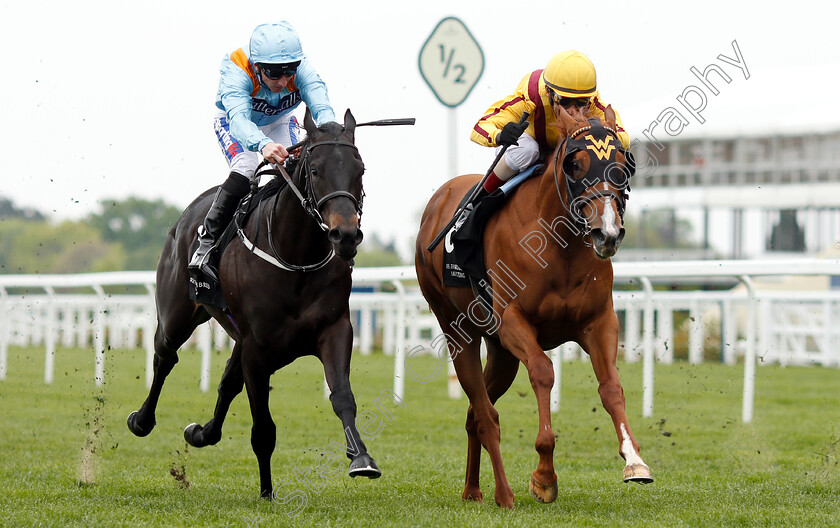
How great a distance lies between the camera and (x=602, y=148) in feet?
14.0

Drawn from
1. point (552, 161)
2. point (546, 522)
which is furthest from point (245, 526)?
point (552, 161)

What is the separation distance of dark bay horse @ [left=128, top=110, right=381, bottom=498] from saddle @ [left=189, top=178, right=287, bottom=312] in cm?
7

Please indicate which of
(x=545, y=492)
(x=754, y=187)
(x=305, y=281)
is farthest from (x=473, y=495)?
(x=754, y=187)

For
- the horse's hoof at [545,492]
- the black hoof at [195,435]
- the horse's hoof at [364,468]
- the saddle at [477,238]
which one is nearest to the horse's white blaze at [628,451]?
the horse's hoof at [545,492]

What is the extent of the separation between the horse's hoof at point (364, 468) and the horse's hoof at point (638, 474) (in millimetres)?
983

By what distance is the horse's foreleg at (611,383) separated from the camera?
402 cm

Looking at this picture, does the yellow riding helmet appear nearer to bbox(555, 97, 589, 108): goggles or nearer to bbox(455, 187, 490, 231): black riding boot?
bbox(555, 97, 589, 108): goggles

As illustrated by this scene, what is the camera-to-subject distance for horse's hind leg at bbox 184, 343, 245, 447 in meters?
5.65

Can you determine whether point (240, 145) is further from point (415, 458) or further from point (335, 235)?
point (415, 458)

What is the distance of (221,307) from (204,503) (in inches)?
40.3

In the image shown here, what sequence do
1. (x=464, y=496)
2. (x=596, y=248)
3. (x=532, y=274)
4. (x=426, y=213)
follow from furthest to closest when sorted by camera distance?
(x=426, y=213)
(x=464, y=496)
(x=532, y=274)
(x=596, y=248)

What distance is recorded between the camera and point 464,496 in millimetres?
5059

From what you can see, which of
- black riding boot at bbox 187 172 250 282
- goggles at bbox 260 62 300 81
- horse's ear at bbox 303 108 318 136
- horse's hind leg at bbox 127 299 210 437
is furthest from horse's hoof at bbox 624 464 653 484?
horse's hind leg at bbox 127 299 210 437

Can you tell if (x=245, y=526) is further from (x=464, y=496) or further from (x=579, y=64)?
(x=579, y=64)
